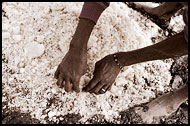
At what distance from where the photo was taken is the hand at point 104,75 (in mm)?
1028

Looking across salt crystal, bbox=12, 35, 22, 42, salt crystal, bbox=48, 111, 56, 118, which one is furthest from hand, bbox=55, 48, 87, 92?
salt crystal, bbox=12, 35, 22, 42

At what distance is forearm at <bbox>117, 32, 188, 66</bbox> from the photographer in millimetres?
827

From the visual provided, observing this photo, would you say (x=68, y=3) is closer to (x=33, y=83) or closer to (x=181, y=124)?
(x=33, y=83)

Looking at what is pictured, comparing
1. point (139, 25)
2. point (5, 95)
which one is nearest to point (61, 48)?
point (5, 95)

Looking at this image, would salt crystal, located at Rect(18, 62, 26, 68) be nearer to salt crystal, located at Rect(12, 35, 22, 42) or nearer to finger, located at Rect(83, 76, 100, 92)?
salt crystal, located at Rect(12, 35, 22, 42)

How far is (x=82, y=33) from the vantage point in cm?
99

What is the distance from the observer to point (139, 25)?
132 centimetres

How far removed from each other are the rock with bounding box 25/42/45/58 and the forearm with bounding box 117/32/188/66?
15.2 inches

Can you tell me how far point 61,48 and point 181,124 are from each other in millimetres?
760

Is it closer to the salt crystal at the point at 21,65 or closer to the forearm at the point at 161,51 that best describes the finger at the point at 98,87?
the forearm at the point at 161,51

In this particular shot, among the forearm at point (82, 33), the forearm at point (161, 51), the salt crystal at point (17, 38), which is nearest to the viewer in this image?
the forearm at point (161, 51)

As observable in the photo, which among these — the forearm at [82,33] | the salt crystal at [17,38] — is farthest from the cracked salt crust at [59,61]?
the forearm at [82,33]

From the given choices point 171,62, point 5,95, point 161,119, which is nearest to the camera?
point 5,95

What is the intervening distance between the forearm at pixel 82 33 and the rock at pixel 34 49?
6.8 inches
